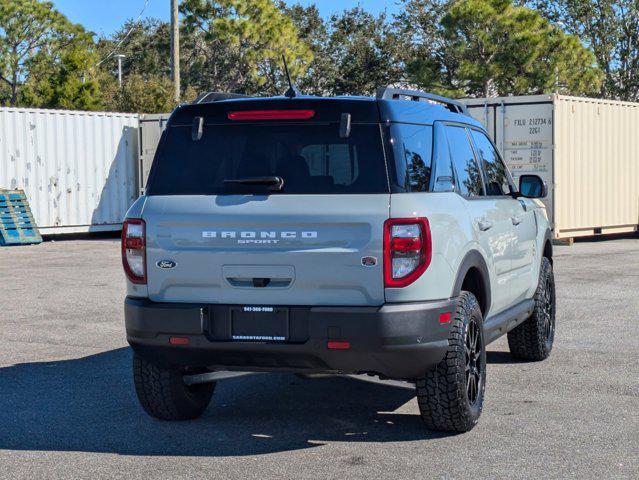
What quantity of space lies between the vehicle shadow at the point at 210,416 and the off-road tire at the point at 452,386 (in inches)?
7.6

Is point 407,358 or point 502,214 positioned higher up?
point 502,214

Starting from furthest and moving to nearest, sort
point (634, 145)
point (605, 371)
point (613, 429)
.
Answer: point (634, 145) → point (605, 371) → point (613, 429)

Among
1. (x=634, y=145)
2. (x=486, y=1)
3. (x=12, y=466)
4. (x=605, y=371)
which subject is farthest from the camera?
(x=486, y=1)

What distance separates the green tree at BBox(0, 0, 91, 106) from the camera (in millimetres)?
49812

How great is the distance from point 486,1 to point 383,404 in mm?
34621

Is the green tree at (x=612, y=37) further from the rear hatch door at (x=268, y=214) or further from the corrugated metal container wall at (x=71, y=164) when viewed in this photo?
the rear hatch door at (x=268, y=214)

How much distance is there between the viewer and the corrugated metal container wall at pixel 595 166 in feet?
70.4

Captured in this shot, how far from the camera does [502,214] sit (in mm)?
7285

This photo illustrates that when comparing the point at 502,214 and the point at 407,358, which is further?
the point at 502,214

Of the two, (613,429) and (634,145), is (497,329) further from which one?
(634,145)

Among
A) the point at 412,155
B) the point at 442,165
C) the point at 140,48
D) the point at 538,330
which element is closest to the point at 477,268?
the point at 442,165

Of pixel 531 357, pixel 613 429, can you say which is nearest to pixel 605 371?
pixel 531 357

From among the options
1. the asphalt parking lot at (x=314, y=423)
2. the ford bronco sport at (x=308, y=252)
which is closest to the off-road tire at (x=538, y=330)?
the asphalt parking lot at (x=314, y=423)

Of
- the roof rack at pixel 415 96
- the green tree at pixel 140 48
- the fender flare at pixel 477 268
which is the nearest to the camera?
the fender flare at pixel 477 268
